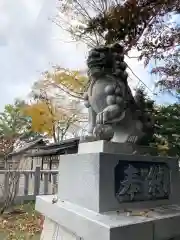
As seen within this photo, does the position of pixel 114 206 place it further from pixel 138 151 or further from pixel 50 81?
pixel 50 81

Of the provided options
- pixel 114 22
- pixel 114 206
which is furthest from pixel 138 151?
pixel 114 22

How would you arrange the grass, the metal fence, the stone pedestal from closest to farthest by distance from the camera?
the stone pedestal < the grass < the metal fence

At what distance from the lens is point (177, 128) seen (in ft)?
15.7

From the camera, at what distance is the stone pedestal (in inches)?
74.7

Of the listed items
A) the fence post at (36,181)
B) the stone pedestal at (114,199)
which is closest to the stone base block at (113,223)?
the stone pedestal at (114,199)

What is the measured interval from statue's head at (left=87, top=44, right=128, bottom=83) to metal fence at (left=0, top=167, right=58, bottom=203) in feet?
18.5

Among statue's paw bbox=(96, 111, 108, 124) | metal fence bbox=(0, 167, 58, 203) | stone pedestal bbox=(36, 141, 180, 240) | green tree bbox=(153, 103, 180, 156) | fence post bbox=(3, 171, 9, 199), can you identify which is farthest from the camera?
metal fence bbox=(0, 167, 58, 203)

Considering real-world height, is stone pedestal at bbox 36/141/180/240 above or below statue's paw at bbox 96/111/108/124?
below

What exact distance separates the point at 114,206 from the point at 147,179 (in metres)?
0.48

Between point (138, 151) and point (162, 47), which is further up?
point (162, 47)

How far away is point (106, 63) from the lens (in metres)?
2.64

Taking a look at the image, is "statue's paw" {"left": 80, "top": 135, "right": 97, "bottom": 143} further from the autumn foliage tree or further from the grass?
the autumn foliage tree

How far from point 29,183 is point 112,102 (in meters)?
6.80

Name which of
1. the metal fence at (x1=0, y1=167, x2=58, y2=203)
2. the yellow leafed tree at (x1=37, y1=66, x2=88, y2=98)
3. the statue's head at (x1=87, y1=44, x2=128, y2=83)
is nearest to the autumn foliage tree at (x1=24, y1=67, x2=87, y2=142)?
the yellow leafed tree at (x1=37, y1=66, x2=88, y2=98)
